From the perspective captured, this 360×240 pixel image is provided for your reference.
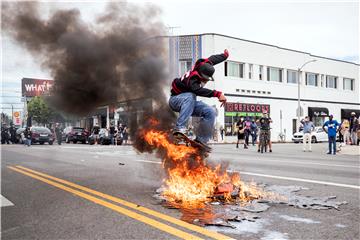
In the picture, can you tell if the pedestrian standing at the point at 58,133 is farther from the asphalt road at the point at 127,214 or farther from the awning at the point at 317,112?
the awning at the point at 317,112

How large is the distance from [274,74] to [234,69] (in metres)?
5.93

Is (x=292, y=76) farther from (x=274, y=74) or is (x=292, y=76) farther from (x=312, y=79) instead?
(x=312, y=79)

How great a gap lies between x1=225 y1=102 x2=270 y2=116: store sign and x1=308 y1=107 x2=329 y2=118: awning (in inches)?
295

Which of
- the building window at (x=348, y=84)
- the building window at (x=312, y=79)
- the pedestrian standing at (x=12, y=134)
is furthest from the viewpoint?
the building window at (x=348, y=84)

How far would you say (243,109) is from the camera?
112 ft

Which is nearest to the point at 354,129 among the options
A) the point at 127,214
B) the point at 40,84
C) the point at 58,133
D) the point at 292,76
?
the point at 292,76

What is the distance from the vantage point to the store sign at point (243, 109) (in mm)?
33044

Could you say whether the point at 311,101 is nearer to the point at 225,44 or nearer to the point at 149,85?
the point at 225,44

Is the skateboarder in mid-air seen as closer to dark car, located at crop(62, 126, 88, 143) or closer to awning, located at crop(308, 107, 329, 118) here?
dark car, located at crop(62, 126, 88, 143)

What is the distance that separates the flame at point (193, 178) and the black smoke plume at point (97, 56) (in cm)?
84

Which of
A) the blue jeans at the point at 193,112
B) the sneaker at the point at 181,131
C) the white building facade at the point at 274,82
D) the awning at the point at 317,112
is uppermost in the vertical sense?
the white building facade at the point at 274,82

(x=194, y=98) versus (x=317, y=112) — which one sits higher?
(x=317, y=112)

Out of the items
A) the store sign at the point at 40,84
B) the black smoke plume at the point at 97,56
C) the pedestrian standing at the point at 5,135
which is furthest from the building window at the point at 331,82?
the black smoke plume at the point at 97,56

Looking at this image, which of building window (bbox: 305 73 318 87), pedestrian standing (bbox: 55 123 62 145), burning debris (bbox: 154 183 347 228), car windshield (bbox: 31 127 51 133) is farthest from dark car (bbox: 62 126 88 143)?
building window (bbox: 305 73 318 87)
